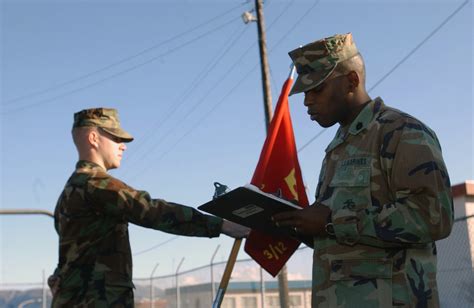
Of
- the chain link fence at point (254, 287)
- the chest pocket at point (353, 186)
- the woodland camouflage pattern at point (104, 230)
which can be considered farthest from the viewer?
the chain link fence at point (254, 287)

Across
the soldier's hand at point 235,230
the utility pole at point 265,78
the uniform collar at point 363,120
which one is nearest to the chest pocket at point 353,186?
the uniform collar at point 363,120

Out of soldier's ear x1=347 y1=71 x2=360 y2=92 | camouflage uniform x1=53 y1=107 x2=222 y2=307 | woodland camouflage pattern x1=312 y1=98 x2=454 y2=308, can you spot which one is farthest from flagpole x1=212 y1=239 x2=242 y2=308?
soldier's ear x1=347 y1=71 x2=360 y2=92

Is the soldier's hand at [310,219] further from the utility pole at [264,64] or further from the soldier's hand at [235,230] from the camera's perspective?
the utility pole at [264,64]

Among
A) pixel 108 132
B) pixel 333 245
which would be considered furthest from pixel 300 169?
pixel 333 245

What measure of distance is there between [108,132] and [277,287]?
9.83 m

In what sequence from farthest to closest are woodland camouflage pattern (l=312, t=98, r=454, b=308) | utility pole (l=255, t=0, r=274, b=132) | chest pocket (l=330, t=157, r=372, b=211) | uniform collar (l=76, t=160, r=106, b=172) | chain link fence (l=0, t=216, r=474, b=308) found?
utility pole (l=255, t=0, r=274, b=132), chain link fence (l=0, t=216, r=474, b=308), uniform collar (l=76, t=160, r=106, b=172), chest pocket (l=330, t=157, r=372, b=211), woodland camouflage pattern (l=312, t=98, r=454, b=308)

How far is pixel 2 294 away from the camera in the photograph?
19328 mm

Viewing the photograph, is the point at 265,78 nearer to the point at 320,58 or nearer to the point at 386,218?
the point at 320,58

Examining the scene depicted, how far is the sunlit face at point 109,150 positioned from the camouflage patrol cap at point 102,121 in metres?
0.03

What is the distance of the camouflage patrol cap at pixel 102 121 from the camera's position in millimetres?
4234

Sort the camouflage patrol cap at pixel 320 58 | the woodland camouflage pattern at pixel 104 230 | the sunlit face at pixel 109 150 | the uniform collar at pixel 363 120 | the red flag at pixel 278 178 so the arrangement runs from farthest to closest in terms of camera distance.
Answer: the sunlit face at pixel 109 150 < the red flag at pixel 278 178 < the woodland camouflage pattern at pixel 104 230 < the camouflage patrol cap at pixel 320 58 < the uniform collar at pixel 363 120

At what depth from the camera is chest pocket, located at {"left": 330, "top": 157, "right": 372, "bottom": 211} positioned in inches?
109

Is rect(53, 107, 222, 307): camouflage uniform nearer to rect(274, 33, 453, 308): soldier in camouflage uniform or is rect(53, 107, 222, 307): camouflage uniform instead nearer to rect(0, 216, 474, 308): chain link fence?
rect(274, 33, 453, 308): soldier in camouflage uniform

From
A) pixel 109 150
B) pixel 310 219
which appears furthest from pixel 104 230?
pixel 310 219
